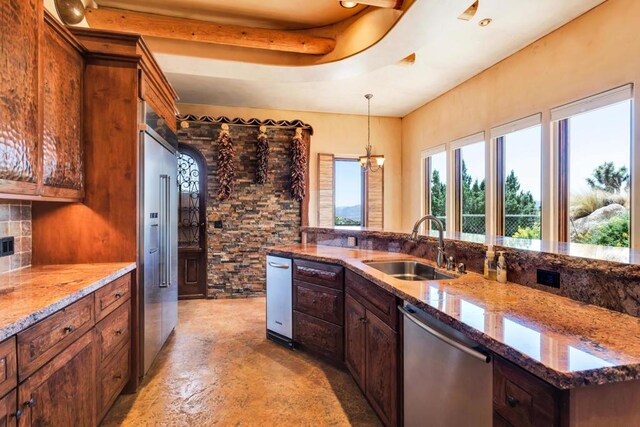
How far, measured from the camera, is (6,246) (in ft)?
6.30

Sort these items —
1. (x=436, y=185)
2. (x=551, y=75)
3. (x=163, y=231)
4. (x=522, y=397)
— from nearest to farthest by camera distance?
(x=522, y=397), (x=163, y=231), (x=551, y=75), (x=436, y=185)

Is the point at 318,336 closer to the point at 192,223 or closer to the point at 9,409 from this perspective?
the point at 9,409

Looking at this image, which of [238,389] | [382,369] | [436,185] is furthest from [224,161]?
[382,369]

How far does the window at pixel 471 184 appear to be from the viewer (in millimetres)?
4410

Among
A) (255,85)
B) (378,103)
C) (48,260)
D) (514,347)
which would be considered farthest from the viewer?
(378,103)

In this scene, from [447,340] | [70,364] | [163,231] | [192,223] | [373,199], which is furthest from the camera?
[373,199]

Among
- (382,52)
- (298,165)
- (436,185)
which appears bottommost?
(436,185)

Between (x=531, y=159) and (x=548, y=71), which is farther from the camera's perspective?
(x=531, y=159)

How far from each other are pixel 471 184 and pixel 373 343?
3.53 metres

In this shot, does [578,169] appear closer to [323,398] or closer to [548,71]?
[548,71]

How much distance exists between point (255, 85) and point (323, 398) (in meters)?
3.88

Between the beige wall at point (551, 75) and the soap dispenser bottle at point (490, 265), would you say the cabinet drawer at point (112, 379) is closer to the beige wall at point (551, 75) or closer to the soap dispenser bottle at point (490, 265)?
the soap dispenser bottle at point (490, 265)

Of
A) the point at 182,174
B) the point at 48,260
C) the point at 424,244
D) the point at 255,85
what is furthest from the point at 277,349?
the point at 255,85

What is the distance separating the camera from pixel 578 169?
317 cm
